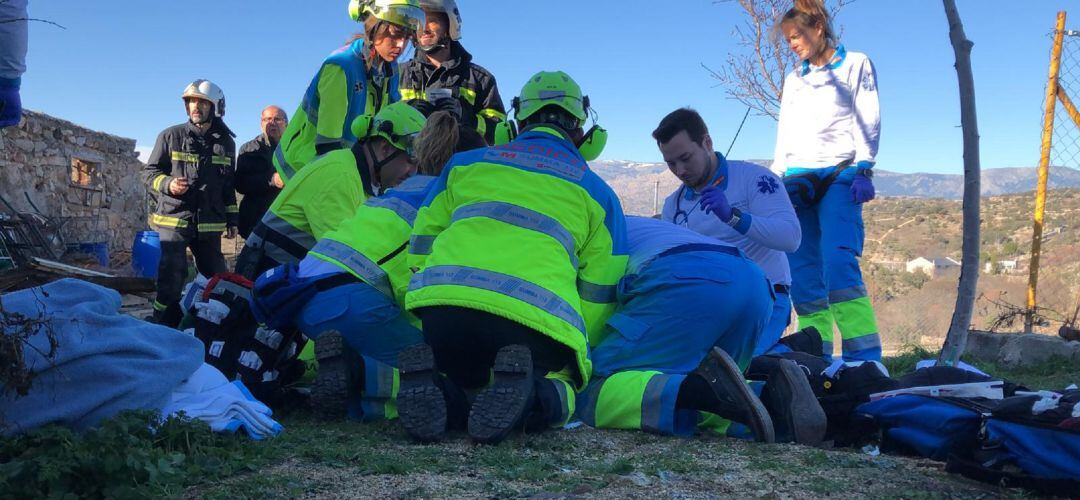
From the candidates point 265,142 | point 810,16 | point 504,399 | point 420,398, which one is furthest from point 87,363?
point 265,142

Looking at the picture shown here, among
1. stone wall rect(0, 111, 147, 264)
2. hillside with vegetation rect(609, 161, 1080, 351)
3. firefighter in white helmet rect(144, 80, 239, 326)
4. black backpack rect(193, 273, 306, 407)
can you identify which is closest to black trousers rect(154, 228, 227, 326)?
firefighter in white helmet rect(144, 80, 239, 326)

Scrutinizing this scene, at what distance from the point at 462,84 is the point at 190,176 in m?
2.48

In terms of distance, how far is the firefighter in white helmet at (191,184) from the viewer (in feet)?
21.3

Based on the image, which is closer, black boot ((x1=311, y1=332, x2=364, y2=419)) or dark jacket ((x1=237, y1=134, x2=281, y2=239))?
black boot ((x1=311, y1=332, x2=364, y2=419))

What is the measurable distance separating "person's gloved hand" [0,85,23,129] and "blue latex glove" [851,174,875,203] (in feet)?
13.2

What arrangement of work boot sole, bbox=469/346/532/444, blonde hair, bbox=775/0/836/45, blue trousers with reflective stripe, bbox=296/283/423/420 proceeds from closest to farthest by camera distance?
work boot sole, bbox=469/346/532/444
blue trousers with reflective stripe, bbox=296/283/423/420
blonde hair, bbox=775/0/836/45

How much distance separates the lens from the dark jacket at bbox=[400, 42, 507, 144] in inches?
212

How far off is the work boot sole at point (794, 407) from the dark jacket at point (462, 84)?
2.93 meters

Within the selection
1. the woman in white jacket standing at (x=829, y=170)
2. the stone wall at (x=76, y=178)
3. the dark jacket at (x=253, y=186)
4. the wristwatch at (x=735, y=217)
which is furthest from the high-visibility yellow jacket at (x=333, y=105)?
the stone wall at (x=76, y=178)

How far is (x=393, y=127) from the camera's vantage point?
163 inches

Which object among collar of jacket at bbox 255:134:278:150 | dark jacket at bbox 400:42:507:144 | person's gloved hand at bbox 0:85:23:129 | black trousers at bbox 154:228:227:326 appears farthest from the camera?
collar of jacket at bbox 255:134:278:150

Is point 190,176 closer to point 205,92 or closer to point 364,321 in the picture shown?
point 205,92

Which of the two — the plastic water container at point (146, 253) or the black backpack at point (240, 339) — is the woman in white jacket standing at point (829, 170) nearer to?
the black backpack at point (240, 339)

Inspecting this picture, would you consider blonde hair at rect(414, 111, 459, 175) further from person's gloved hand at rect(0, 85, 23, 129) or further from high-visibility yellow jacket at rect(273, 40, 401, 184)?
person's gloved hand at rect(0, 85, 23, 129)
